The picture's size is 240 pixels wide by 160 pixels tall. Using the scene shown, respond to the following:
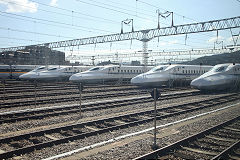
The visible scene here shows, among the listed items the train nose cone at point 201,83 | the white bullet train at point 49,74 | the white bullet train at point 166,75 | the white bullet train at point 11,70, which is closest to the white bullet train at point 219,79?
the train nose cone at point 201,83

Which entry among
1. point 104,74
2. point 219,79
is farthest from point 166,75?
point 104,74

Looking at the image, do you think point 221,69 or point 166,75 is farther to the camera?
point 166,75

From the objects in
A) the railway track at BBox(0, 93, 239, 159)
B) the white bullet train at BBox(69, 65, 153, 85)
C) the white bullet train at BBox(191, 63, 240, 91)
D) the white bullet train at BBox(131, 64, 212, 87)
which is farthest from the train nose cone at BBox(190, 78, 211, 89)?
the white bullet train at BBox(69, 65, 153, 85)

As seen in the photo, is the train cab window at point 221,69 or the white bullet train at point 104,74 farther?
the white bullet train at point 104,74

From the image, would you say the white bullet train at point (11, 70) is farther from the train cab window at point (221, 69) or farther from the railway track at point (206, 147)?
the railway track at point (206, 147)

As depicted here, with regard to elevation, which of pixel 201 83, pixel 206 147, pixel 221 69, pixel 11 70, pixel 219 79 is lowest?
pixel 206 147

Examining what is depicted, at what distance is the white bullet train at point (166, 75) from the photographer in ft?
79.2

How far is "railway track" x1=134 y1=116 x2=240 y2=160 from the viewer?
637 centimetres

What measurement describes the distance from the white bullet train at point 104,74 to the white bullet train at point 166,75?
6.34 meters

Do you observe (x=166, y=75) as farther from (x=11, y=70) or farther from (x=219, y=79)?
(x=11, y=70)

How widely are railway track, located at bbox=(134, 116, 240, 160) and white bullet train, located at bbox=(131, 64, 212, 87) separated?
15.2 meters

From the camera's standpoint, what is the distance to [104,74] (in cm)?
3039

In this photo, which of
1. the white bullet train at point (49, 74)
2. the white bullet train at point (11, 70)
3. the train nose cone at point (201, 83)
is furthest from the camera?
the white bullet train at point (11, 70)

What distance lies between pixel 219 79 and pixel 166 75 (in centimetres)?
618
